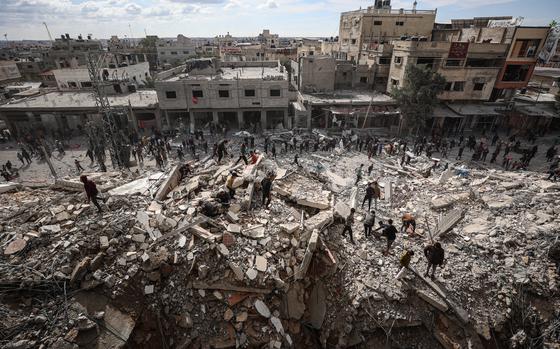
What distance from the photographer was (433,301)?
23.7ft

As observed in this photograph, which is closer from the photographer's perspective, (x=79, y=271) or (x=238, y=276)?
(x=79, y=271)

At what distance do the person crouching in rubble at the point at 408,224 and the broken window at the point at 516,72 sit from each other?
2528 centimetres

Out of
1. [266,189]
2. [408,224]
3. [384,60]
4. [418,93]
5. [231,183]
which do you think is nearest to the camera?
[266,189]

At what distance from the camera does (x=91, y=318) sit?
6.15m

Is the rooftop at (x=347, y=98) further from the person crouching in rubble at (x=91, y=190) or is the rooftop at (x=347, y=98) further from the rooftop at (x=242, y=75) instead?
the person crouching in rubble at (x=91, y=190)

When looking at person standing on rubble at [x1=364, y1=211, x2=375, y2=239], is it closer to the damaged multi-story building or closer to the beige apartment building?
the damaged multi-story building

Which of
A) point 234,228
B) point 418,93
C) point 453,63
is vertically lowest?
point 234,228

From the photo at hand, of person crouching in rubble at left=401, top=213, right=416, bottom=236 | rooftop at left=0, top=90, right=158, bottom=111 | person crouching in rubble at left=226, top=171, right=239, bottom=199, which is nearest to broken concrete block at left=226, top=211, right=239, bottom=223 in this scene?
person crouching in rubble at left=226, top=171, right=239, bottom=199

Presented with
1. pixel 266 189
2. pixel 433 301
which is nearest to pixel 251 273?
pixel 266 189

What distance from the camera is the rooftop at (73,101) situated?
2345cm

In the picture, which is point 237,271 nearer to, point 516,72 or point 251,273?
point 251,273

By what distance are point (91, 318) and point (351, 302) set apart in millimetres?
6525

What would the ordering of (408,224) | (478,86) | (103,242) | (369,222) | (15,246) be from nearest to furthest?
(15,246) → (103,242) → (369,222) → (408,224) → (478,86)

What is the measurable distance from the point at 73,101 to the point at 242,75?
53.5 feet
